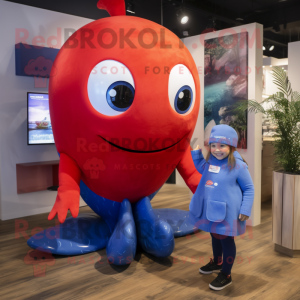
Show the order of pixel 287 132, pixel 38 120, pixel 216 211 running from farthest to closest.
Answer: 1. pixel 38 120
2. pixel 287 132
3. pixel 216 211

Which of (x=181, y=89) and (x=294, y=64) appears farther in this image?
(x=294, y=64)

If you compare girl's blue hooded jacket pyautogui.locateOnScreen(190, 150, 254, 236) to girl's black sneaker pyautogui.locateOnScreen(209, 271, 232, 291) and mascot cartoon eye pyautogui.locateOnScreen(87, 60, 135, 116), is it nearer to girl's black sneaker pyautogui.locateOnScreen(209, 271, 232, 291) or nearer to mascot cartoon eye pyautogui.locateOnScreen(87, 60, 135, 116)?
girl's black sneaker pyautogui.locateOnScreen(209, 271, 232, 291)

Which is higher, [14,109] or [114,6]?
[114,6]

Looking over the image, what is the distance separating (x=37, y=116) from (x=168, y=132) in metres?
2.41

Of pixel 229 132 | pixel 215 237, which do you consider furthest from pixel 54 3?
pixel 215 237

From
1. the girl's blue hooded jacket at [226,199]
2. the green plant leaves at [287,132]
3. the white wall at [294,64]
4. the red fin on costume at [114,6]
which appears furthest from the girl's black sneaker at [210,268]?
the white wall at [294,64]

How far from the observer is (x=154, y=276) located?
8.95ft

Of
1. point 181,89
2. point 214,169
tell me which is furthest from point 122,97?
point 214,169

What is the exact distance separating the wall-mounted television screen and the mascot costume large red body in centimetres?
167

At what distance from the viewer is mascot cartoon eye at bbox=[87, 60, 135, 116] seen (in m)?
2.61

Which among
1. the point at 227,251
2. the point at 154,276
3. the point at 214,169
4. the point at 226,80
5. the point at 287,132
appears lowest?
the point at 154,276

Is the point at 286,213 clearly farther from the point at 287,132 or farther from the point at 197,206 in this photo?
the point at 197,206

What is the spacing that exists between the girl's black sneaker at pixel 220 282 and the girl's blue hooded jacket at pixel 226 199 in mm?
373

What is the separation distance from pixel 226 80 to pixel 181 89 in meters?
1.75
